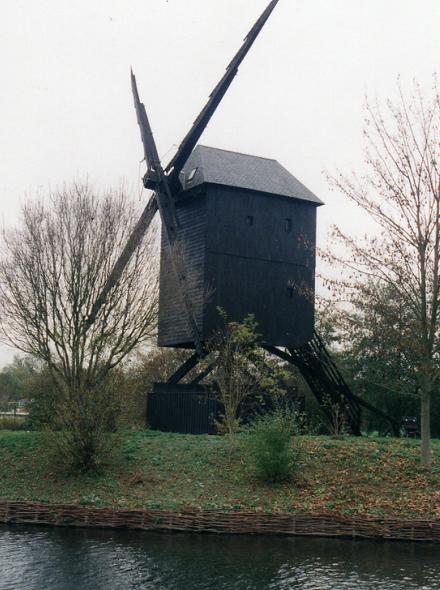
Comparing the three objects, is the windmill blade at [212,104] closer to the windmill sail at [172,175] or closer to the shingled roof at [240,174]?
the windmill sail at [172,175]

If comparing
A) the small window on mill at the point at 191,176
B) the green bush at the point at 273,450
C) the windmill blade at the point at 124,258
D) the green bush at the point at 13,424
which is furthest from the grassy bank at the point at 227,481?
the green bush at the point at 13,424

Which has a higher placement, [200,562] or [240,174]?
[240,174]

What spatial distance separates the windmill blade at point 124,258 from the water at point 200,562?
9403 mm

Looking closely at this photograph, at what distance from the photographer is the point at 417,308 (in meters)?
22.4

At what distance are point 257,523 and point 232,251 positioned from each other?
44.2 feet

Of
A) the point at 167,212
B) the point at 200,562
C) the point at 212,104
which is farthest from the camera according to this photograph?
the point at 212,104

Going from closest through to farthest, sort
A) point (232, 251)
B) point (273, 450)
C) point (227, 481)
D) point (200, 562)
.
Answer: point (200, 562)
point (273, 450)
point (227, 481)
point (232, 251)

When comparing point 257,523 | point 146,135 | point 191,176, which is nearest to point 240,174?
point 191,176

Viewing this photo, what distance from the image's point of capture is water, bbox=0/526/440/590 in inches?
530

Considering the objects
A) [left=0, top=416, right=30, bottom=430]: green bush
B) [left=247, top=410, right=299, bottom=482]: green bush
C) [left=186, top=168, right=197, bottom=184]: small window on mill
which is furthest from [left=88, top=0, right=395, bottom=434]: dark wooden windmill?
[left=0, top=416, right=30, bottom=430]: green bush

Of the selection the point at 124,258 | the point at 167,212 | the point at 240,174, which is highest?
the point at 240,174

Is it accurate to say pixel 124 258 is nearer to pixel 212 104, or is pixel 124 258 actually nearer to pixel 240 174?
pixel 240 174

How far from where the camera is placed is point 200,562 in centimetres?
1514

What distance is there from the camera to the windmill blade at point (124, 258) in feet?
87.5
